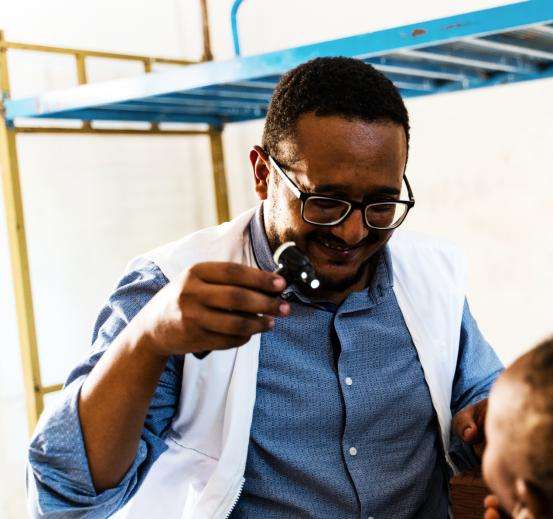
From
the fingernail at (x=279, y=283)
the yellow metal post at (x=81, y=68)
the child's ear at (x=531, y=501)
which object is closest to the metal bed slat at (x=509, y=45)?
the fingernail at (x=279, y=283)

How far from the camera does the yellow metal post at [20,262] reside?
3264mm

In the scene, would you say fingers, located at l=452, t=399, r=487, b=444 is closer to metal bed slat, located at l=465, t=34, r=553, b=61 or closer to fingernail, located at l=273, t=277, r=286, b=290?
fingernail, located at l=273, t=277, r=286, b=290

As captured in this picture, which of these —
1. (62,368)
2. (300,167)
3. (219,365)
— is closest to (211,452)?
(219,365)

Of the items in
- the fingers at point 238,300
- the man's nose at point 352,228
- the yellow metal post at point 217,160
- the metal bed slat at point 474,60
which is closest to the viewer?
the fingers at point 238,300

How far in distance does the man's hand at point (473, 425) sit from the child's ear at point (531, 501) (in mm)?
526

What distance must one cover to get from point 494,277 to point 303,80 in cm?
230

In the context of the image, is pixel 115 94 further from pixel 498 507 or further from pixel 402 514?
pixel 498 507

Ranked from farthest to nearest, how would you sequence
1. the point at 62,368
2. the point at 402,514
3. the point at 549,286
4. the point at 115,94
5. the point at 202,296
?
the point at 62,368 < the point at 549,286 < the point at 115,94 < the point at 402,514 < the point at 202,296

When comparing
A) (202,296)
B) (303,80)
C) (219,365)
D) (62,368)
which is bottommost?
(62,368)

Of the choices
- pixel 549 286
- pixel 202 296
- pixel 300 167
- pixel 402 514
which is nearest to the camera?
pixel 202 296

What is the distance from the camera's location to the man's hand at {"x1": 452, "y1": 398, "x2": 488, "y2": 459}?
5.08ft

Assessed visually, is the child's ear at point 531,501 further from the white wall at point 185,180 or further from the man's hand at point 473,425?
the white wall at point 185,180

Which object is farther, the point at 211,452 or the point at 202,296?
the point at 211,452

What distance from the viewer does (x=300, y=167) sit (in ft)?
5.07
